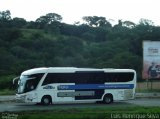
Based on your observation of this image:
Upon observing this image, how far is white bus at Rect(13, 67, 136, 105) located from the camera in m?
31.3

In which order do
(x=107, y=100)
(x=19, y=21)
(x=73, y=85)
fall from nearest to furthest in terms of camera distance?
(x=73, y=85), (x=107, y=100), (x=19, y=21)

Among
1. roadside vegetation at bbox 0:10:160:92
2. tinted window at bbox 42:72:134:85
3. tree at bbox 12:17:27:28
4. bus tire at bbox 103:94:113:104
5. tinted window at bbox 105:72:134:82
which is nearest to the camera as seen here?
tinted window at bbox 42:72:134:85

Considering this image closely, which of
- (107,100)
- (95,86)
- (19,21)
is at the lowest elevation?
(107,100)

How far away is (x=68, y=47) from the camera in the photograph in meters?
85.2

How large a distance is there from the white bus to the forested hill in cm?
3250

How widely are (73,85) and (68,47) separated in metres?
53.3

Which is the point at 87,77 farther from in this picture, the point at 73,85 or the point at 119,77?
the point at 119,77

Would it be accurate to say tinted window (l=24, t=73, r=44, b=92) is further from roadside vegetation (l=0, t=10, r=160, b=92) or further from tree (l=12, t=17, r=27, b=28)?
tree (l=12, t=17, r=27, b=28)

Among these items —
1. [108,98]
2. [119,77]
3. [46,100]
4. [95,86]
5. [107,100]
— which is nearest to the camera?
[46,100]

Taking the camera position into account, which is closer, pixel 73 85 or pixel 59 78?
pixel 59 78

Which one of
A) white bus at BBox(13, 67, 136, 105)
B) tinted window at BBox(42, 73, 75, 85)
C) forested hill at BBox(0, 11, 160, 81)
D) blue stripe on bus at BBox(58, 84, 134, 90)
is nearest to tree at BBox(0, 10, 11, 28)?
forested hill at BBox(0, 11, 160, 81)

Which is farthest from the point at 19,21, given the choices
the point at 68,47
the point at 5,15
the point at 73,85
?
the point at 73,85

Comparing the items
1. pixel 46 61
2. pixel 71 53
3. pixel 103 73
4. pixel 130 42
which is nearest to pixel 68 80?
pixel 103 73

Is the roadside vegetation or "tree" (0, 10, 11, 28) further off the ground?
"tree" (0, 10, 11, 28)
